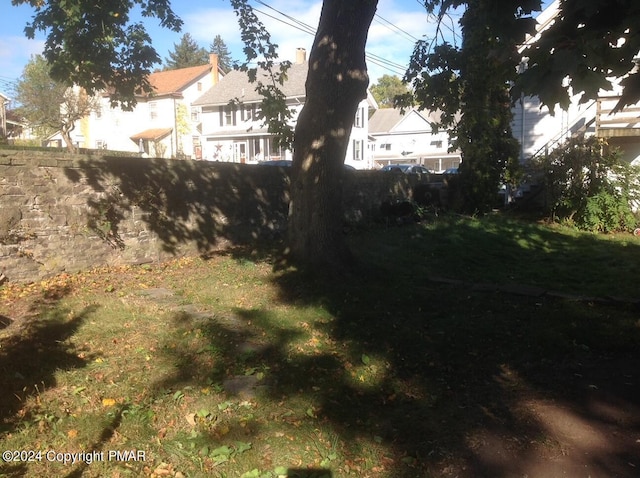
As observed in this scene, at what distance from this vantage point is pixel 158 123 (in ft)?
154

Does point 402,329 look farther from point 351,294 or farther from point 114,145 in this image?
point 114,145

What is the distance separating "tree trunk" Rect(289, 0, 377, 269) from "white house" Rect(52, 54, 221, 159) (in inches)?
1514

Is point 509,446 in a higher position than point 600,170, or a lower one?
lower

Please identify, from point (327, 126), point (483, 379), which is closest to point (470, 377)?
point (483, 379)

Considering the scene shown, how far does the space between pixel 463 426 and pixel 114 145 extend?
48.6 m

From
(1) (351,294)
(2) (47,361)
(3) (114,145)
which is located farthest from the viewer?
(3) (114,145)

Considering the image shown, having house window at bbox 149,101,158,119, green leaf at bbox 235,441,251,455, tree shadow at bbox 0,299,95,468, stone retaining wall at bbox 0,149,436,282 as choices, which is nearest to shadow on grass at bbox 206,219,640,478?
green leaf at bbox 235,441,251,455

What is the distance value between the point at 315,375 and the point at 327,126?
398cm

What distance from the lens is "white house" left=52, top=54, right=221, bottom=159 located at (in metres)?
45.7

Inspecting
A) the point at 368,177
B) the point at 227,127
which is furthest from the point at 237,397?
the point at 227,127

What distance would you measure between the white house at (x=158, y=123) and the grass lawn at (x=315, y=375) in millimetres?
39432

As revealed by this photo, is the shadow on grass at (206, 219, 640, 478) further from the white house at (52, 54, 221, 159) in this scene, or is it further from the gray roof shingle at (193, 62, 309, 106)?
the white house at (52, 54, 221, 159)

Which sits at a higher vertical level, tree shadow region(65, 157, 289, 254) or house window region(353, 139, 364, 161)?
house window region(353, 139, 364, 161)

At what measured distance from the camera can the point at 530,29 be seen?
4.95 metres
